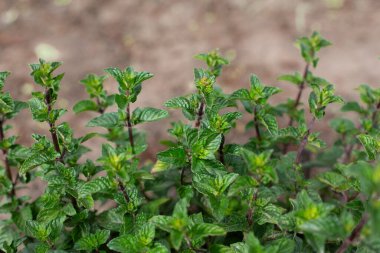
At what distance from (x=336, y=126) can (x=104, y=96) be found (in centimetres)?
140

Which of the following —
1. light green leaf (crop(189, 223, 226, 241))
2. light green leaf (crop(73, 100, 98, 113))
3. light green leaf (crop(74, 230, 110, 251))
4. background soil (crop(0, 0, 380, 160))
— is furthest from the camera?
background soil (crop(0, 0, 380, 160))

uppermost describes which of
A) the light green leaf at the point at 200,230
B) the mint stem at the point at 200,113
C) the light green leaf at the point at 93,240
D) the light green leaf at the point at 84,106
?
the light green leaf at the point at 84,106

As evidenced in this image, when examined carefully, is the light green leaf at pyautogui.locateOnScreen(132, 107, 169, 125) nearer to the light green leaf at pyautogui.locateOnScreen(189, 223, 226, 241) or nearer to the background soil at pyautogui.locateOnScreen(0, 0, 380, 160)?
the light green leaf at pyautogui.locateOnScreen(189, 223, 226, 241)

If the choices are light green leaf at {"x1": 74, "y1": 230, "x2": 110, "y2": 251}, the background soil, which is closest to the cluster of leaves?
light green leaf at {"x1": 74, "y1": 230, "x2": 110, "y2": 251}

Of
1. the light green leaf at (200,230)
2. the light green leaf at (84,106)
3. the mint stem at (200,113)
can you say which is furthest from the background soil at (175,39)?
the light green leaf at (200,230)

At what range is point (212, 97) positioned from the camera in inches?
77.8

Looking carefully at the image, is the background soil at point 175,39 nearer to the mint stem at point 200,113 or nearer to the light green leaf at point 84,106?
the light green leaf at point 84,106

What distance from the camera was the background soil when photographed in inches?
170

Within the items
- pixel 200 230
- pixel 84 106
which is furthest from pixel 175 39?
pixel 200 230

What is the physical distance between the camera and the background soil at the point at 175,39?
14.2 feet

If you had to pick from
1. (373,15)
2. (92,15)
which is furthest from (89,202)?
(373,15)

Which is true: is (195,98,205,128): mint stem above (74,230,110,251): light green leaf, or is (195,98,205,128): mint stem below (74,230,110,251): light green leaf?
above

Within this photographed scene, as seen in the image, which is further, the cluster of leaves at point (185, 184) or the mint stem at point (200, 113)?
the mint stem at point (200, 113)

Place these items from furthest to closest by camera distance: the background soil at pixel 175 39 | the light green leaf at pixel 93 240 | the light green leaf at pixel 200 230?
the background soil at pixel 175 39 → the light green leaf at pixel 93 240 → the light green leaf at pixel 200 230
